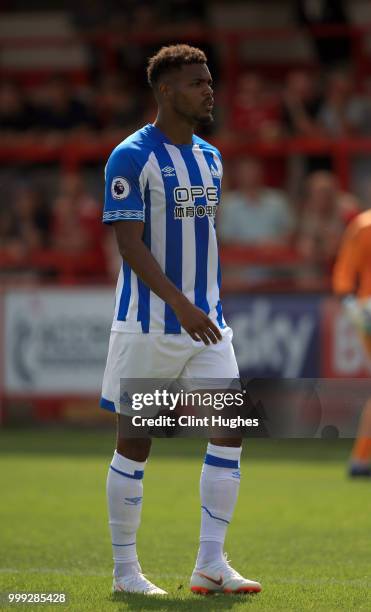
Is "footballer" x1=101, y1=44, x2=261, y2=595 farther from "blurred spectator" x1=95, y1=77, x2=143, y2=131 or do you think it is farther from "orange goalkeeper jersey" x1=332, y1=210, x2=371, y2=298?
"blurred spectator" x1=95, y1=77, x2=143, y2=131

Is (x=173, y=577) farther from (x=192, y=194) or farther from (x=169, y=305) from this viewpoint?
(x=192, y=194)

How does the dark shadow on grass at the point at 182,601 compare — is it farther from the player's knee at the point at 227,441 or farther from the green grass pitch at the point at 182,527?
the player's knee at the point at 227,441

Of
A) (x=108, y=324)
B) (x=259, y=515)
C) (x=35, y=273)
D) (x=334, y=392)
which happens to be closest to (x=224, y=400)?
(x=334, y=392)

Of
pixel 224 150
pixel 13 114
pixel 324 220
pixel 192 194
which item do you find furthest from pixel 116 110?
pixel 192 194

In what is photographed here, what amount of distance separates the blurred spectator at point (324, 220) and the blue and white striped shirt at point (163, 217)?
8111 mm

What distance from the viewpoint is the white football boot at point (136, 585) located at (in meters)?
5.21

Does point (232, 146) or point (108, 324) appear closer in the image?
point (108, 324)

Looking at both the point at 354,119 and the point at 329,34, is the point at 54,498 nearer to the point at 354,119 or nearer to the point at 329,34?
the point at 354,119

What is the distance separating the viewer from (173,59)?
5.25 meters

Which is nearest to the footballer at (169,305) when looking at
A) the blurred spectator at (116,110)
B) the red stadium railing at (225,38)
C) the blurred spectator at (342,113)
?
the blurred spectator at (342,113)

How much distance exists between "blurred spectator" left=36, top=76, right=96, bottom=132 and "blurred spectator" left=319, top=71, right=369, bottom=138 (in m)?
3.11

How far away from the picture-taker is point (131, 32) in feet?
57.8

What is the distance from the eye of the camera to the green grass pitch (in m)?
5.31

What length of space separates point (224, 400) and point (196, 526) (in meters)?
3.19
